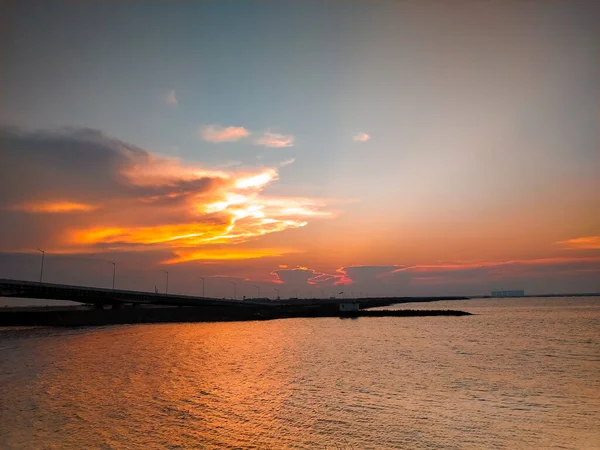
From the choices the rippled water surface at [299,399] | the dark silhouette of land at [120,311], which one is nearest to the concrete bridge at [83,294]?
the dark silhouette of land at [120,311]

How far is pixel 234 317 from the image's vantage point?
163 m

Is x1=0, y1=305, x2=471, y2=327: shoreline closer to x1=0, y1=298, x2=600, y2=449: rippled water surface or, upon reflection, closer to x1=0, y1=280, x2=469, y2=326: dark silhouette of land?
x1=0, y1=280, x2=469, y2=326: dark silhouette of land

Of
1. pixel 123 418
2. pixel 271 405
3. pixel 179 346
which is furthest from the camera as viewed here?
pixel 179 346

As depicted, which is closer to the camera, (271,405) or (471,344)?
(271,405)

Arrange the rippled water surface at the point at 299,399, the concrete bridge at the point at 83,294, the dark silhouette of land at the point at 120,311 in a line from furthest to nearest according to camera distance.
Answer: the dark silhouette of land at the point at 120,311
the concrete bridge at the point at 83,294
the rippled water surface at the point at 299,399

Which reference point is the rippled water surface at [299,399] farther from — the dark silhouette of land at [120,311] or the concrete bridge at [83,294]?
the dark silhouette of land at [120,311]

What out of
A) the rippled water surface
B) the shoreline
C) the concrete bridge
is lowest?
the rippled water surface

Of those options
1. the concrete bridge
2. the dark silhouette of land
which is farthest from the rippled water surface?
the dark silhouette of land

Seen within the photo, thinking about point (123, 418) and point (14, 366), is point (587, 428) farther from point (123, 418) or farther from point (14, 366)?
point (14, 366)

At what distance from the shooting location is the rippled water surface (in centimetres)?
2381

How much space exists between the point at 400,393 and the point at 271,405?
10600mm

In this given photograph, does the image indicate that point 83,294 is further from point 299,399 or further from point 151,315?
point 299,399

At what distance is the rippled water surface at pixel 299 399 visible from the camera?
23.8 metres

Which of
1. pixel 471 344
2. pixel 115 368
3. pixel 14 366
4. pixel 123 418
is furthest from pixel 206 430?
pixel 471 344
